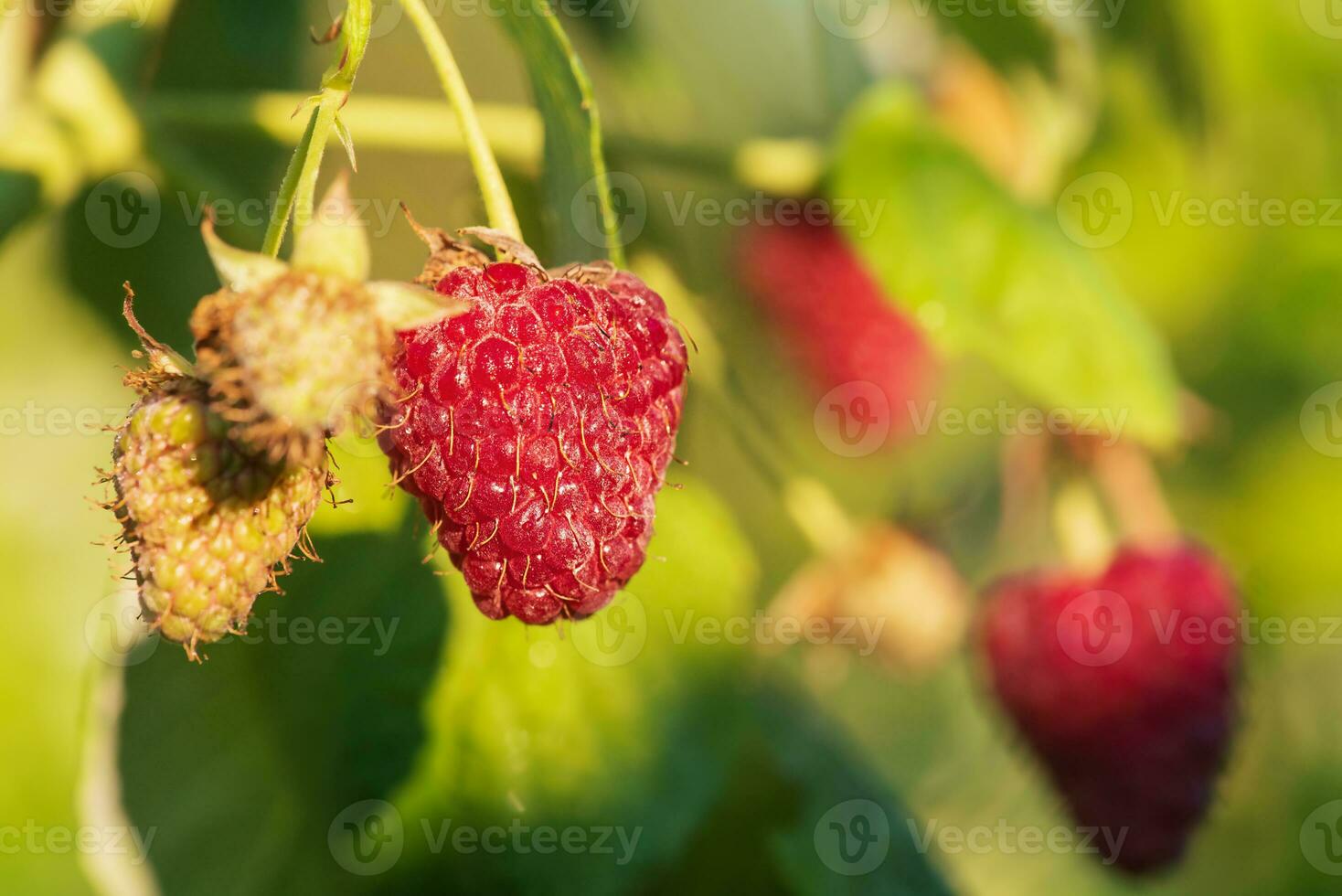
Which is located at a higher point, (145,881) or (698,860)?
(145,881)

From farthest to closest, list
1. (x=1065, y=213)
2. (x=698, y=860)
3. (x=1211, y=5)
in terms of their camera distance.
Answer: (x=1211, y=5)
(x=1065, y=213)
(x=698, y=860)

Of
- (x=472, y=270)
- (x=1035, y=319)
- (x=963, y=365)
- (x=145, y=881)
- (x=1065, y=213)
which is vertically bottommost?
(x=963, y=365)

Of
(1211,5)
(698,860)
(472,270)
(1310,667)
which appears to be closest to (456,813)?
(698,860)

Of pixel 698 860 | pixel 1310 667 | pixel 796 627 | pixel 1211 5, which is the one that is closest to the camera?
pixel 698 860

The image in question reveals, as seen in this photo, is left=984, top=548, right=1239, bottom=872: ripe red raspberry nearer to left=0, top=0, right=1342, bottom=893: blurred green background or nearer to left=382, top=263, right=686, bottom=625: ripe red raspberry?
left=0, top=0, right=1342, bottom=893: blurred green background

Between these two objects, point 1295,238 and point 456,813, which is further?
point 1295,238

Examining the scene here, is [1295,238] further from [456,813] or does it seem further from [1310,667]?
[456,813]
